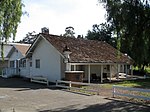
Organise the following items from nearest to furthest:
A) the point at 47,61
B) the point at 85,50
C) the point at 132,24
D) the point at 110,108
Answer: the point at 110,108, the point at 132,24, the point at 47,61, the point at 85,50

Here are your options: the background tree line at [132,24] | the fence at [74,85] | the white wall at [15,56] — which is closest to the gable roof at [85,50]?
the fence at [74,85]

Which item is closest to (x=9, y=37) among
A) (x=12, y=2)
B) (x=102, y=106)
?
(x=12, y=2)

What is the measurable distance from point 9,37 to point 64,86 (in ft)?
40.4

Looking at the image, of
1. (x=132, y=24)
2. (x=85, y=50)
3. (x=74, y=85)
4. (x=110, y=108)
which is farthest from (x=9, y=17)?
(x=85, y=50)

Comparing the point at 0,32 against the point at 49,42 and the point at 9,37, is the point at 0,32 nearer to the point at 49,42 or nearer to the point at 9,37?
the point at 9,37

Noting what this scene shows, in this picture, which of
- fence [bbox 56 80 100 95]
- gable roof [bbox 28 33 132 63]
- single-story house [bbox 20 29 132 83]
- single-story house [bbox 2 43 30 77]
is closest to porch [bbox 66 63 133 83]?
single-story house [bbox 20 29 132 83]

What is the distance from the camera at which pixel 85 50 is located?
105 ft

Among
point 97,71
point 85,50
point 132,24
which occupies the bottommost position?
point 97,71

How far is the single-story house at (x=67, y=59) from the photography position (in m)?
28.3

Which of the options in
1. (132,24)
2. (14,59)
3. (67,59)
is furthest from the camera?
(14,59)

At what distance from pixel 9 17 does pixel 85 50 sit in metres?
20.5

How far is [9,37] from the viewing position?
1242 centimetres

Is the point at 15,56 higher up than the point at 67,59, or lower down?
higher up

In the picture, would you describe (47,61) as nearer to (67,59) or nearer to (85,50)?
(85,50)
